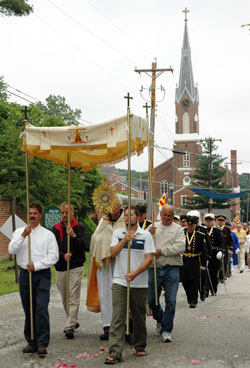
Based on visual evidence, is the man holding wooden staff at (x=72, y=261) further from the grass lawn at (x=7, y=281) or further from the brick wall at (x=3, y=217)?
the brick wall at (x=3, y=217)

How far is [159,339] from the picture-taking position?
327 inches

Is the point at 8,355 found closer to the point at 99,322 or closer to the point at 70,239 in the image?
the point at 70,239

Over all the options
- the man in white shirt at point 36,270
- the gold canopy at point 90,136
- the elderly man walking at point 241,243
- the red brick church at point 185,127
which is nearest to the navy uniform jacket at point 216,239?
the gold canopy at point 90,136

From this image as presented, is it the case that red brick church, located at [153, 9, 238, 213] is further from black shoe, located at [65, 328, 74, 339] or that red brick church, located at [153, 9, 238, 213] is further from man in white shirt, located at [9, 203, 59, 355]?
man in white shirt, located at [9, 203, 59, 355]

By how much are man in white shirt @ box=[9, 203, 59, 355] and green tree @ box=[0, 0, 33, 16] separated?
13.0 metres

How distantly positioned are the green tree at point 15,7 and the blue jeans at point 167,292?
12.8 metres

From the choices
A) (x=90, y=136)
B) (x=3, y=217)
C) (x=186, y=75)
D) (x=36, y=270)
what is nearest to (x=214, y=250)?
(x=90, y=136)

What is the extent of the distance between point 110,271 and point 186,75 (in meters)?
99.2

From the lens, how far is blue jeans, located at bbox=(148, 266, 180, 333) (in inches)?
318

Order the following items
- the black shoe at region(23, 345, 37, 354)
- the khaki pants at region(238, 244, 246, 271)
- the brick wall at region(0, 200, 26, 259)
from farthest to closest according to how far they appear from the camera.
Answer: the brick wall at region(0, 200, 26, 259) → the khaki pants at region(238, 244, 246, 271) → the black shoe at region(23, 345, 37, 354)

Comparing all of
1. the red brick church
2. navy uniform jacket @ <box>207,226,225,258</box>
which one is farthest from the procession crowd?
the red brick church

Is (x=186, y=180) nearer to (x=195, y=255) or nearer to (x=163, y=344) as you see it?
(x=195, y=255)

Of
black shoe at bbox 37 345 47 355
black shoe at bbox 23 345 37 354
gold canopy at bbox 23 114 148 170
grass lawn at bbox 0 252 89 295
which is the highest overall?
gold canopy at bbox 23 114 148 170

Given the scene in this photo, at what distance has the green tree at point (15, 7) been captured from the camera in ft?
61.6
